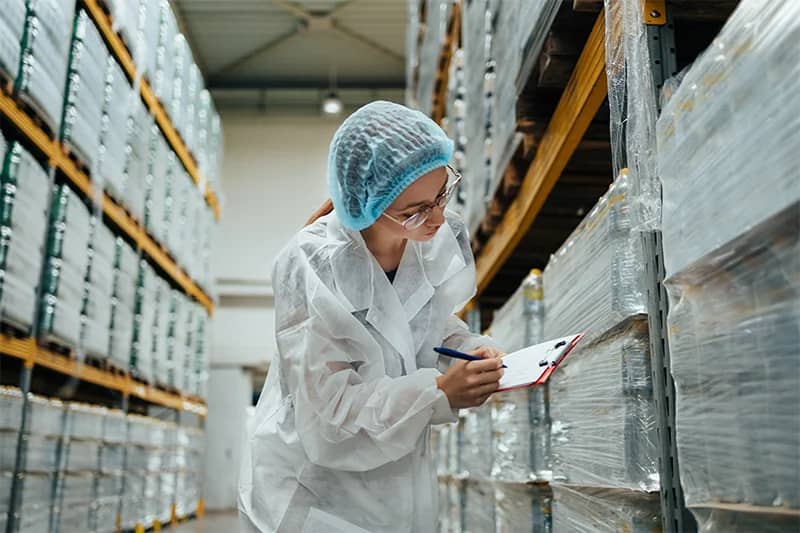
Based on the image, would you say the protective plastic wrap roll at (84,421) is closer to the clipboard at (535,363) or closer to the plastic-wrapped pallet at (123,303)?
the plastic-wrapped pallet at (123,303)

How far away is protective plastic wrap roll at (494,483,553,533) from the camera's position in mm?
2664

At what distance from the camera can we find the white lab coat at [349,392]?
180 centimetres

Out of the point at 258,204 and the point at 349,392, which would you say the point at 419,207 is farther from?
the point at 258,204

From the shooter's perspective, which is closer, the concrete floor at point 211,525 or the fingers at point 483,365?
the fingers at point 483,365

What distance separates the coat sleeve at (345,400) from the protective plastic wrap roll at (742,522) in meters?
0.62

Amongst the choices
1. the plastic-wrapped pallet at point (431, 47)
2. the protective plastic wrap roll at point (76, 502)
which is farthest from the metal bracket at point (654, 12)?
the protective plastic wrap roll at point (76, 502)

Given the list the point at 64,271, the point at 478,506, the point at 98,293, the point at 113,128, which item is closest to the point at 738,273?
the point at 478,506

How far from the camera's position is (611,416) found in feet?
6.32

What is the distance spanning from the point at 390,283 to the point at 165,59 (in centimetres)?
589

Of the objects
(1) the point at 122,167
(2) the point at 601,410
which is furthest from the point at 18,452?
(2) the point at 601,410

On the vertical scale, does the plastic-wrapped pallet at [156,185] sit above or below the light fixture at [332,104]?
below

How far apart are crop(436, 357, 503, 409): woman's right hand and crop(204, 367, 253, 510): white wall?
424 inches

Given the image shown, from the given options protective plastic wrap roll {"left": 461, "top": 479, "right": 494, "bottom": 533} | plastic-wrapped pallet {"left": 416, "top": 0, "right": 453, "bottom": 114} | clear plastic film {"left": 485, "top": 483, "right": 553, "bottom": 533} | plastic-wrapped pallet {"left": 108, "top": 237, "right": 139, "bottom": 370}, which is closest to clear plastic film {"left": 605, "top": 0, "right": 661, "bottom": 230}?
clear plastic film {"left": 485, "top": 483, "right": 553, "bottom": 533}

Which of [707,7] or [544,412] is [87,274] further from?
[707,7]
